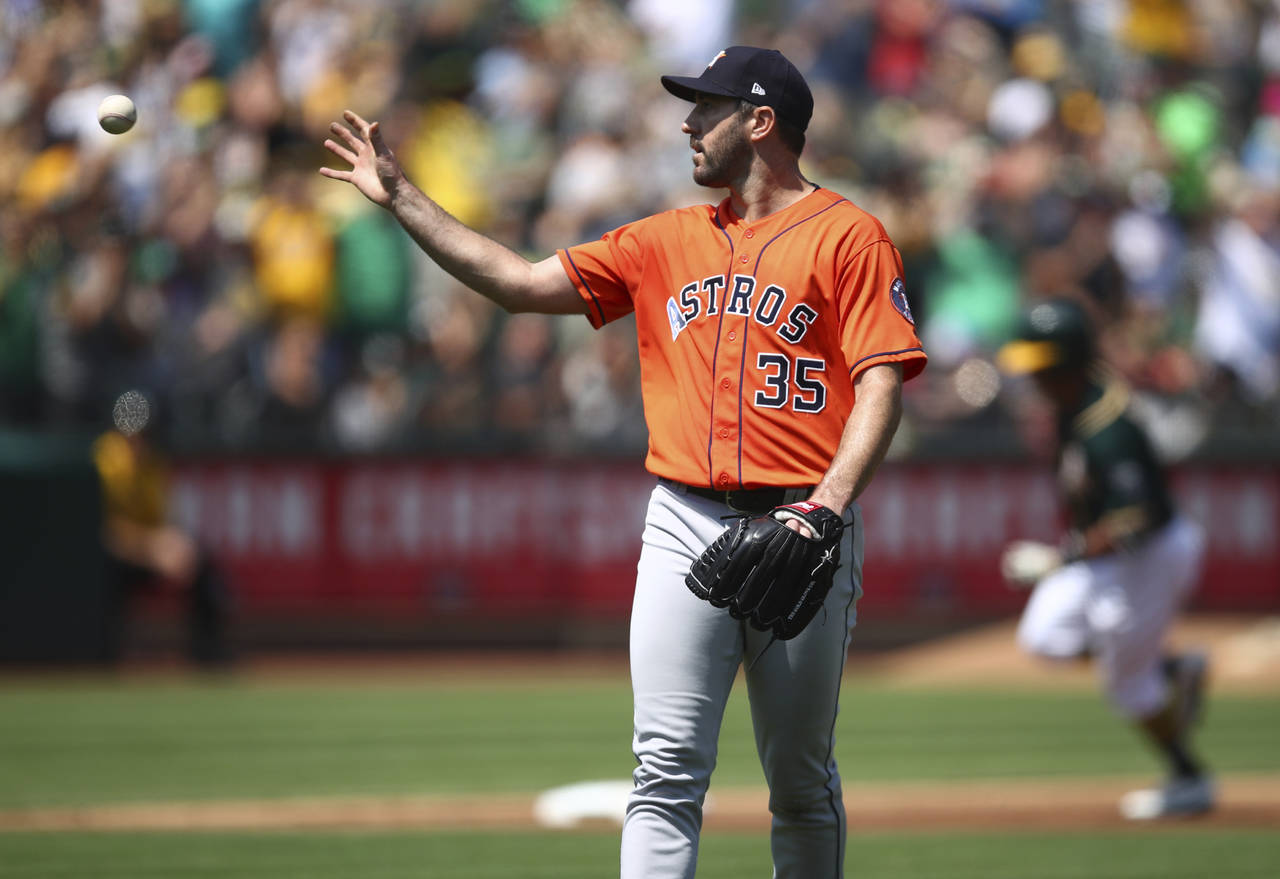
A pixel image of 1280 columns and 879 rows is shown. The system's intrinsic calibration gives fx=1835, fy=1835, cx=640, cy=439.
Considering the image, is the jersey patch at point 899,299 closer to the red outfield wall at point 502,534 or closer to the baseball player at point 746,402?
the baseball player at point 746,402

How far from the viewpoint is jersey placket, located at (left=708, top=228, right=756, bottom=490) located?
15.5ft

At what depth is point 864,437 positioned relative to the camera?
4.50 meters

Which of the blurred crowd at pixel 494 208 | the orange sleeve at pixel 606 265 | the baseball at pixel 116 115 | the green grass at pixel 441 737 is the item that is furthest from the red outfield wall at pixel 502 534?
the orange sleeve at pixel 606 265

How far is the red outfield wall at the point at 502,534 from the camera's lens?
50.0 feet

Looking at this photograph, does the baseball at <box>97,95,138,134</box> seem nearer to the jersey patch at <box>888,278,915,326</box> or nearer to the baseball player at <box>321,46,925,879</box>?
the baseball player at <box>321,46,925,879</box>

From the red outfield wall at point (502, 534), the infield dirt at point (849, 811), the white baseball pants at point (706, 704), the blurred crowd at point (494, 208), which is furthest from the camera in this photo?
the red outfield wall at point (502, 534)

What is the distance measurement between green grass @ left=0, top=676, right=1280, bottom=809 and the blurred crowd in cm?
242

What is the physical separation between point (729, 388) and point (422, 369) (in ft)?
35.1

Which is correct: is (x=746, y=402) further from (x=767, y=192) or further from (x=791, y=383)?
(x=767, y=192)

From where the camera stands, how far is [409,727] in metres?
11.7

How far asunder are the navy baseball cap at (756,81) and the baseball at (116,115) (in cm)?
162

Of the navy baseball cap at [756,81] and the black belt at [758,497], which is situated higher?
the navy baseball cap at [756,81]

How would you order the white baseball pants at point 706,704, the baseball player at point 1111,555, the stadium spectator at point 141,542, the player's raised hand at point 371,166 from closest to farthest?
the white baseball pants at point 706,704
the player's raised hand at point 371,166
the baseball player at point 1111,555
the stadium spectator at point 141,542

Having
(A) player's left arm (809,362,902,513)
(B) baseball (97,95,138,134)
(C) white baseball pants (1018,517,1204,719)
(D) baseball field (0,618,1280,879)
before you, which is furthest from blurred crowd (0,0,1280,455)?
(A) player's left arm (809,362,902,513)
